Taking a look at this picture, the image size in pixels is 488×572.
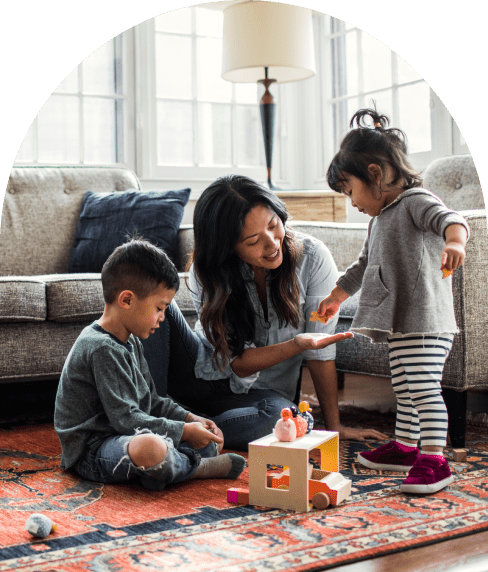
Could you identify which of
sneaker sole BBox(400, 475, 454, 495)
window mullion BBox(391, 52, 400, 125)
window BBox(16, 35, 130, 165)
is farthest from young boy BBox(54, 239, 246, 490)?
window mullion BBox(391, 52, 400, 125)

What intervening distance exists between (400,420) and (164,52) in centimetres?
282

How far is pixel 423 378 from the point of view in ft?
4.68

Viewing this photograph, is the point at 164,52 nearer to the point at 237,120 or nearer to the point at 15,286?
the point at 237,120

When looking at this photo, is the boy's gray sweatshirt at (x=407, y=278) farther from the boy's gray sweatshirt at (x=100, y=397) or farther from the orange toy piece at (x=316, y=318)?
the boy's gray sweatshirt at (x=100, y=397)

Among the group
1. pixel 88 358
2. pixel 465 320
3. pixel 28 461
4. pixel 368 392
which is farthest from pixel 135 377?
pixel 368 392

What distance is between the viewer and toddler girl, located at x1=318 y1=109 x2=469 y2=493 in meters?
1.41

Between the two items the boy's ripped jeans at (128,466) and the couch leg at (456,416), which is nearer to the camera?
the boy's ripped jeans at (128,466)

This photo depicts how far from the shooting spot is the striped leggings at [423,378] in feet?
4.61

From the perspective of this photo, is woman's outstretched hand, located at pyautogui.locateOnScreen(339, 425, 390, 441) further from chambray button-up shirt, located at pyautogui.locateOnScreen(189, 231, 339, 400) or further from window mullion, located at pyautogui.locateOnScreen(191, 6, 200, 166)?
window mullion, located at pyautogui.locateOnScreen(191, 6, 200, 166)

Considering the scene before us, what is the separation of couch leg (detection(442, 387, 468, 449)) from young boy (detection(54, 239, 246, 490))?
555mm

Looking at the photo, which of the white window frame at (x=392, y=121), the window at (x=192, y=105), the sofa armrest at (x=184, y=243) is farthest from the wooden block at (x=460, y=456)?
the window at (x=192, y=105)

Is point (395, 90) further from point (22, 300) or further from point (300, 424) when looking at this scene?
point (300, 424)

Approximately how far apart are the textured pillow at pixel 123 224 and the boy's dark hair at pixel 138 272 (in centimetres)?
101

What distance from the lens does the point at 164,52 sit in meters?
3.75
